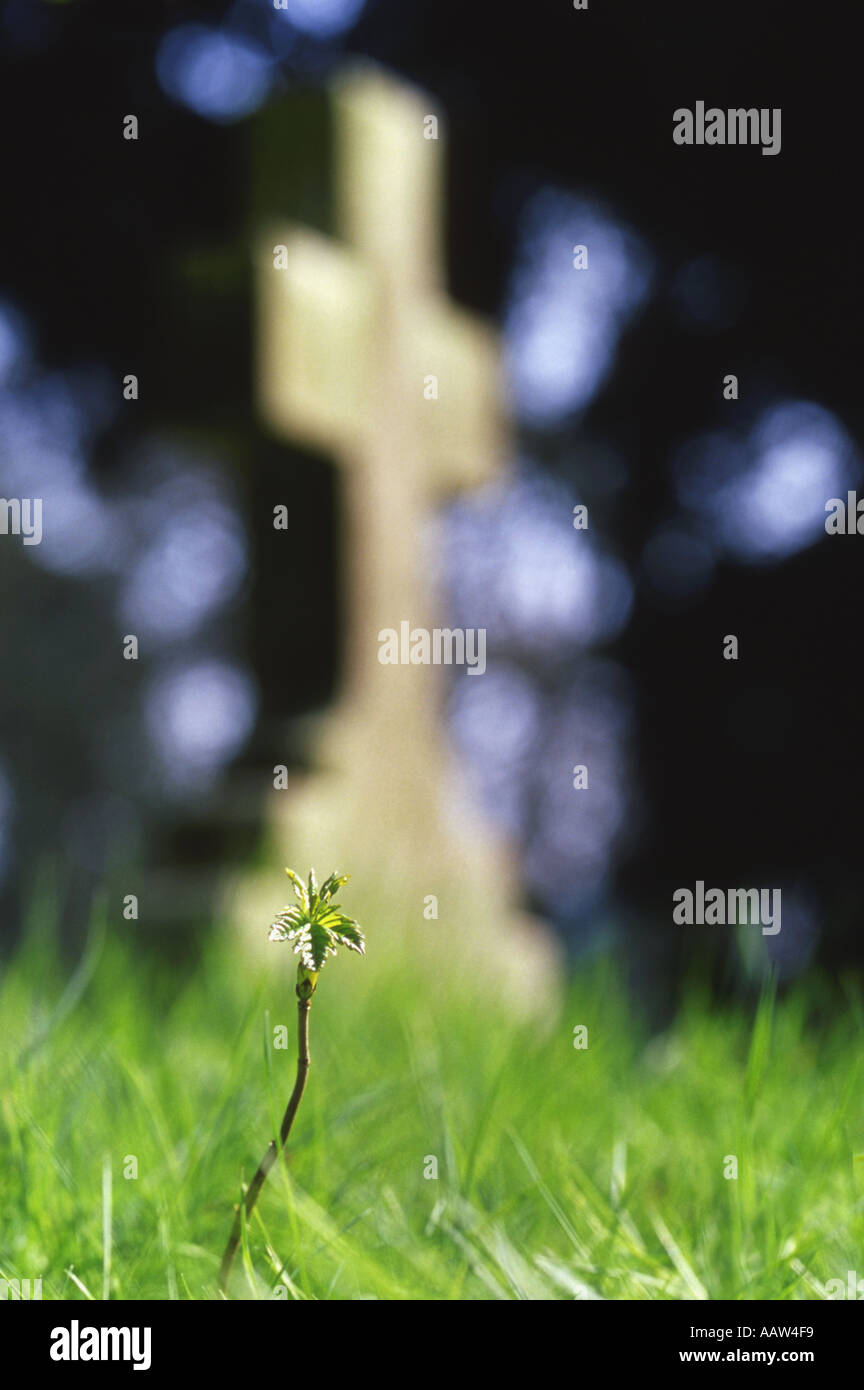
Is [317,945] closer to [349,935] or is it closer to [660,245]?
[349,935]

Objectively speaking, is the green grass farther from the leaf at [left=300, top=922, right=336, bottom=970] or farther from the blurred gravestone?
the blurred gravestone

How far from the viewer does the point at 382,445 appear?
303 cm

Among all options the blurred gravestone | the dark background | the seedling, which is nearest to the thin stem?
the seedling

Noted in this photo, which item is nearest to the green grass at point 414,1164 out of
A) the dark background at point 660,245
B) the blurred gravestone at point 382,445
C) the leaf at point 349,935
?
the leaf at point 349,935

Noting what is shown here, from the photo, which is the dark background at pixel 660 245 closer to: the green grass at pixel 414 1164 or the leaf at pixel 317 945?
the green grass at pixel 414 1164

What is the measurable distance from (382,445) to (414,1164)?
217 cm

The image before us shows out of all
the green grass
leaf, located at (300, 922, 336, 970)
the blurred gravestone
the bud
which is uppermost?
the blurred gravestone

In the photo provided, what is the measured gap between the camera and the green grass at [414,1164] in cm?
80

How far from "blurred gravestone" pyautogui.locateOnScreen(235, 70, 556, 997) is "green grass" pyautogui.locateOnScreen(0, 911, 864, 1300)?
1.23 meters

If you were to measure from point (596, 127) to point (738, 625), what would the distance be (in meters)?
1.84

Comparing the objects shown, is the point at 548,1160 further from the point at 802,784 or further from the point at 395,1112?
the point at 802,784

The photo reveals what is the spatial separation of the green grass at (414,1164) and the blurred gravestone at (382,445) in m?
1.23

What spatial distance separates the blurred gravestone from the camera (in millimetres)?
2752

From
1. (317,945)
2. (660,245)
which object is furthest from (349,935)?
(660,245)
